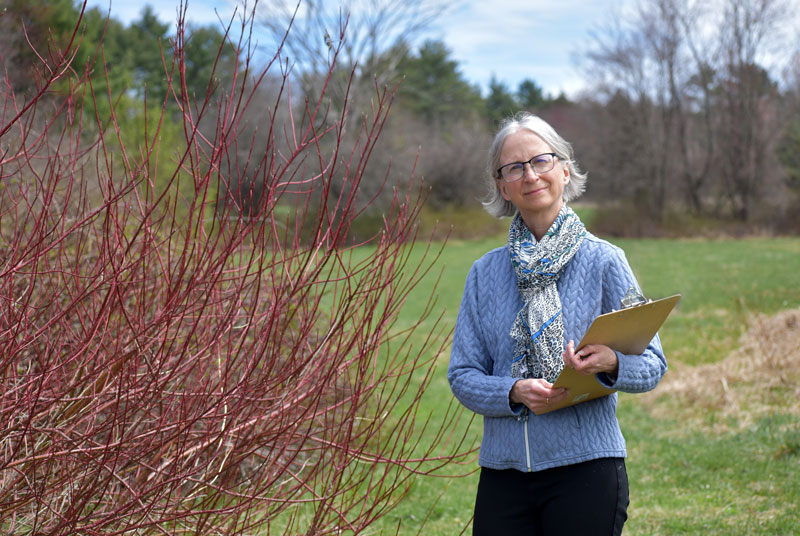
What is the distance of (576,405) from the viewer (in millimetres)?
2250

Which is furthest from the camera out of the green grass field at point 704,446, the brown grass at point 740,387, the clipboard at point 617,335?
the brown grass at point 740,387

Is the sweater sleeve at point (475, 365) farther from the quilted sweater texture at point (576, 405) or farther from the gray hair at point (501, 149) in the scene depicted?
the gray hair at point (501, 149)

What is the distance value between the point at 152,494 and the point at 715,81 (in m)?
35.4

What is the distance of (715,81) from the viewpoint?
110ft

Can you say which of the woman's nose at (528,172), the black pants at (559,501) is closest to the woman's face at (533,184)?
the woman's nose at (528,172)

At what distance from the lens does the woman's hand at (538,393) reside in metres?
2.12

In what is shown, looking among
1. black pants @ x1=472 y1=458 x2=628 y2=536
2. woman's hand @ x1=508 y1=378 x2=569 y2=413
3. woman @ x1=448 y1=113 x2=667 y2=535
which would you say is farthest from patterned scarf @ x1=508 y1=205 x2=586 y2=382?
black pants @ x1=472 y1=458 x2=628 y2=536

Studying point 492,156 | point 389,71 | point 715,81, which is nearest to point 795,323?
point 492,156

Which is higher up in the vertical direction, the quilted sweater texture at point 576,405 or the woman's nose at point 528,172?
the woman's nose at point 528,172

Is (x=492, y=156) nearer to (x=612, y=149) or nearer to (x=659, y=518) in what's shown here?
(x=659, y=518)

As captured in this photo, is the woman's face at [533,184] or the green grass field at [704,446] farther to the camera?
the green grass field at [704,446]

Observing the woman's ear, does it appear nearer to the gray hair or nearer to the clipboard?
the gray hair

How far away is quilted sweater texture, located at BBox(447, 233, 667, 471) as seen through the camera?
7.14 feet

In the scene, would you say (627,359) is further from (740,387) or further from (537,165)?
(740,387)
